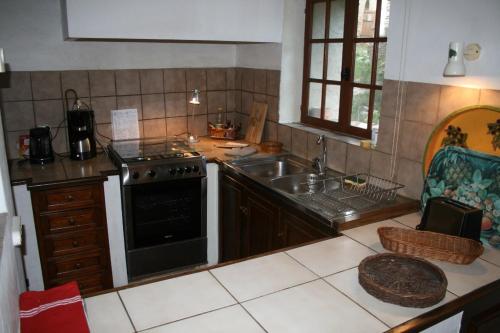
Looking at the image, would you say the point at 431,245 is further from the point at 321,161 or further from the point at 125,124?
the point at 125,124

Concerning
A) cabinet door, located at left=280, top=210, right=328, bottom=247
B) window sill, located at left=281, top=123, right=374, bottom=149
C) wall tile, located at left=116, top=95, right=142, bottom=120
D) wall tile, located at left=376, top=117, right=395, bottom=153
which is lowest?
cabinet door, located at left=280, top=210, right=328, bottom=247

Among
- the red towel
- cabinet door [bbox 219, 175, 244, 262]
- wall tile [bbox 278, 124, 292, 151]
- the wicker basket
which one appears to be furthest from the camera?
wall tile [bbox 278, 124, 292, 151]

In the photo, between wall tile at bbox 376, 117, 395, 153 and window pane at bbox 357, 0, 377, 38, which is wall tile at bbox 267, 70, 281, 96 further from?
wall tile at bbox 376, 117, 395, 153

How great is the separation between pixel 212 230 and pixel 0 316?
2374 millimetres

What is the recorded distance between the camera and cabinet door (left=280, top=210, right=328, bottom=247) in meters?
2.07

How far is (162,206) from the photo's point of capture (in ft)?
9.12

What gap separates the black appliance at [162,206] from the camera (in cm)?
266

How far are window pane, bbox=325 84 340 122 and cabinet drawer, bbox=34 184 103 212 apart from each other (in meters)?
1.58

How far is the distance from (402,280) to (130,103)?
7.98ft

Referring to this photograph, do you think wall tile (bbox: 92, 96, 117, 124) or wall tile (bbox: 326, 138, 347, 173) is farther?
wall tile (bbox: 92, 96, 117, 124)

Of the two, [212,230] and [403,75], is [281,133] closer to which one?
[212,230]

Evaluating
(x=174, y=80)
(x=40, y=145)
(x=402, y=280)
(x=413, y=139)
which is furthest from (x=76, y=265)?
(x=413, y=139)

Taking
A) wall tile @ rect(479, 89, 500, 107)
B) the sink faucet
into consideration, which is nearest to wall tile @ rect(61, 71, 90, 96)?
the sink faucet

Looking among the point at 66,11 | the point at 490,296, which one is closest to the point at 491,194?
the point at 490,296
